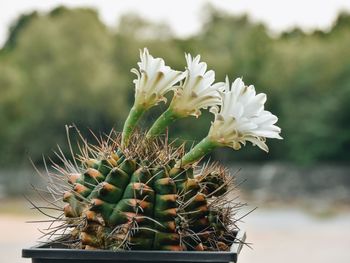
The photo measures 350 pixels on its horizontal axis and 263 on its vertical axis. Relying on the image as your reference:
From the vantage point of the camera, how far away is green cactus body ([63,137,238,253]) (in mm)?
1270

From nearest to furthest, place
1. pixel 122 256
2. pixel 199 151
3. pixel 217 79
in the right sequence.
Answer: pixel 122 256
pixel 199 151
pixel 217 79

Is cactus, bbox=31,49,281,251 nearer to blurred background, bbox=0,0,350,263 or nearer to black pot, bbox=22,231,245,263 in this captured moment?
black pot, bbox=22,231,245,263

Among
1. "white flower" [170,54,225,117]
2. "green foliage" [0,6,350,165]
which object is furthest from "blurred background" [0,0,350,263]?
"white flower" [170,54,225,117]

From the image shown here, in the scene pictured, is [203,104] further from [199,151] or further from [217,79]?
[217,79]

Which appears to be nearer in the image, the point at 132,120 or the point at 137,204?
the point at 137,204

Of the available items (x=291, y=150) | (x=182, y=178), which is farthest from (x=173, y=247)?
(x=291, y=150)

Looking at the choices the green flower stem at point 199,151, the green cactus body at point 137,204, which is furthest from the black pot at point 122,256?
the green flower stem at point 199,151

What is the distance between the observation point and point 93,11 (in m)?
35.8

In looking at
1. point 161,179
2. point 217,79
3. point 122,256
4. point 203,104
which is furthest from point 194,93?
point 217,79

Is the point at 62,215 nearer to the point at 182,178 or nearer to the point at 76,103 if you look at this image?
the point at 182,178

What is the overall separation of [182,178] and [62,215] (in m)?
0.21

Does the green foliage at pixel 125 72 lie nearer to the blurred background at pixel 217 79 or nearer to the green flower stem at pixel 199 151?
the blurred background at pixel 217 79

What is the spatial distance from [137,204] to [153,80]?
0.27 metres

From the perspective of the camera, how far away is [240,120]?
4.60ft
